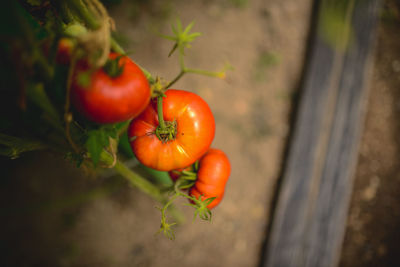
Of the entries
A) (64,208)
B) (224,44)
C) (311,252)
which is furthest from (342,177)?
(64,208)

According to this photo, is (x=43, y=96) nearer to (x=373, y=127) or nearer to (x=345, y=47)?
(x=345, y=47)

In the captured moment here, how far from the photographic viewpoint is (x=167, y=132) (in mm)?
485

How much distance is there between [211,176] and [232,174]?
91 centimetres

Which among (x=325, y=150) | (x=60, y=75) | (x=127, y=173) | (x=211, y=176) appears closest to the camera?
(x=60, y=75)

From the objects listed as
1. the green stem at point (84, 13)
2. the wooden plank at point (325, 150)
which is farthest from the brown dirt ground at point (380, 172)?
the green stem at point (84, 13)

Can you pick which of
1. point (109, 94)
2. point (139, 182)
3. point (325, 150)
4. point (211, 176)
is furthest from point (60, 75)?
point (325, 150)

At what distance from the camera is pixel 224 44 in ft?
5.21

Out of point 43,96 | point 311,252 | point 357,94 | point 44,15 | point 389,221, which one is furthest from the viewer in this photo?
point 389,221

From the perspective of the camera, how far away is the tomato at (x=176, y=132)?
19.2 inches

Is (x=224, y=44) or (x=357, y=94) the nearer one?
(x=357, y=94)

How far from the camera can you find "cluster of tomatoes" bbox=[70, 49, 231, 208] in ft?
1.09

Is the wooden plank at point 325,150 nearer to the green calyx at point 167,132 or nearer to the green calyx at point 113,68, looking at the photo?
the green calyx at point 167,132

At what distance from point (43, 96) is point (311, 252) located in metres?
1.44

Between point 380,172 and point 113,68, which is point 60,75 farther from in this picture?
point 380,172
